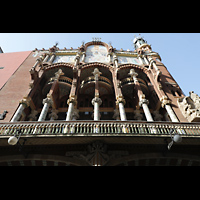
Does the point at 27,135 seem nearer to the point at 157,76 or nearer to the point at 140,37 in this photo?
the point at 157,76

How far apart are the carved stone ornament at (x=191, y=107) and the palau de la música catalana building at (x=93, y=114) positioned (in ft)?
0.21

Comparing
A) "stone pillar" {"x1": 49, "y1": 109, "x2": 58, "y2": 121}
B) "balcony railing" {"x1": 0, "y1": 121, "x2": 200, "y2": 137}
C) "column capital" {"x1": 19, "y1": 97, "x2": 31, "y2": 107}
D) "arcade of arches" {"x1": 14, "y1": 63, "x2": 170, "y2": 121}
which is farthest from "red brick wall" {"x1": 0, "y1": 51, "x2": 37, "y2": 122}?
"balcony railing" {"x1": 0, "y1": 121, "x2": 200, "y2": 137}

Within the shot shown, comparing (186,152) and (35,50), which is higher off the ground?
(35,50)

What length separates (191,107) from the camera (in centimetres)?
1360

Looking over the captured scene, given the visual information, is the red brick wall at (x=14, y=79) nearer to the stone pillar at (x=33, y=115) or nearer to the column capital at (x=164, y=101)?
the stone pillar at (x=33, y=115)

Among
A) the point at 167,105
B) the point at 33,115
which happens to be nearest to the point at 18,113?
the point at 33,115

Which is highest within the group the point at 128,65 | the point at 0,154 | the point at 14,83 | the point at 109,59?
the point at 109,59

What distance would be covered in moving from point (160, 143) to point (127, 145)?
5.86 ft

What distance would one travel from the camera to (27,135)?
29.1ft

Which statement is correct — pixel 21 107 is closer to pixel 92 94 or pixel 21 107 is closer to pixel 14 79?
pixel 14 79

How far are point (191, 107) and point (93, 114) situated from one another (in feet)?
26.5

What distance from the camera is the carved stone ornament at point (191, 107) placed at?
41.3 feet


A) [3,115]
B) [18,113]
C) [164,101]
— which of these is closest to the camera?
Answer: [3,115]
